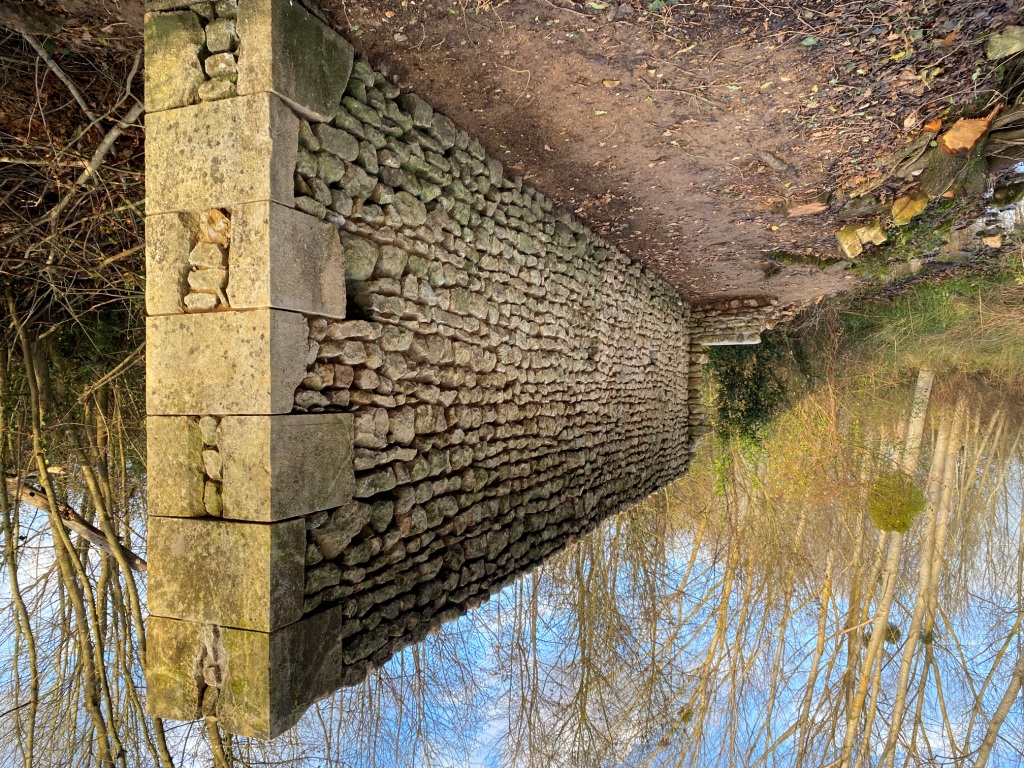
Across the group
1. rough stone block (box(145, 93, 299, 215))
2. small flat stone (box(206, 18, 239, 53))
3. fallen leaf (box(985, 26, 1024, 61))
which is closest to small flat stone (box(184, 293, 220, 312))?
rough stone block (box(145, 93, 299, 215))

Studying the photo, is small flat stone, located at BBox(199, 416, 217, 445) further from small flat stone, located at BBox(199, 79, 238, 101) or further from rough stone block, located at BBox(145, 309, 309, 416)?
small flat stone, located at BBox(199, 79, 238, 101)

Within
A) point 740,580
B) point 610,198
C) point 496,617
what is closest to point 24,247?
point 610,198

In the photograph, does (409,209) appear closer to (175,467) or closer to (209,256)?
(209,256)

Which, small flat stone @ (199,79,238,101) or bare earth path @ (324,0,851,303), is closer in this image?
small flat stone @ (199,79,238,101)

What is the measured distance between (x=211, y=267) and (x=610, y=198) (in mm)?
3141

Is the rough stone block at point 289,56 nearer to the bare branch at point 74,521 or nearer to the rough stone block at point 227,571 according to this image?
the rough stone block at point 227,571

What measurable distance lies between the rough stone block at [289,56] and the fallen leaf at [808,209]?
3.71 m

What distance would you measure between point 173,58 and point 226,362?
3.95 feet

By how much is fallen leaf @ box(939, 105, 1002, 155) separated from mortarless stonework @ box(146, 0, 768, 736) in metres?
2.78

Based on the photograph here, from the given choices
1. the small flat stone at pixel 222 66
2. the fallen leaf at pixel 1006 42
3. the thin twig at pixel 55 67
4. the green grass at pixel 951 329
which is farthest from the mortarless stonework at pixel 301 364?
the green grass at pixel 951 329

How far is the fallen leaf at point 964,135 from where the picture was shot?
3.35m

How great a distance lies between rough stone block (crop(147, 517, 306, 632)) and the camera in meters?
2.07

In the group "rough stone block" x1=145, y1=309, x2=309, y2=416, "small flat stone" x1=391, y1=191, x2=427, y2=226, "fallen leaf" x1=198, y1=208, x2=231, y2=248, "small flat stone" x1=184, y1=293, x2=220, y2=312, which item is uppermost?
"small flat stone" x1=391, y1=191, x2=427, y2=226

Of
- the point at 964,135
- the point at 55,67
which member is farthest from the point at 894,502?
the point at 55,67
